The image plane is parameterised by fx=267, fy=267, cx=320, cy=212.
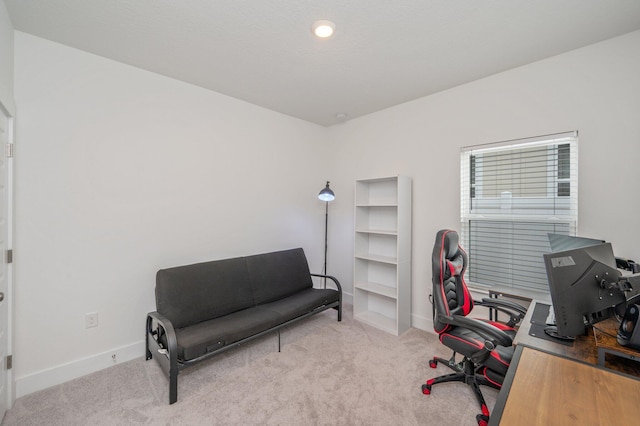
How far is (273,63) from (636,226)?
3216 millimetres

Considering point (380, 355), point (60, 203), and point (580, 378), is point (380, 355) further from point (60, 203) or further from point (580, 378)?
point (60, 203)

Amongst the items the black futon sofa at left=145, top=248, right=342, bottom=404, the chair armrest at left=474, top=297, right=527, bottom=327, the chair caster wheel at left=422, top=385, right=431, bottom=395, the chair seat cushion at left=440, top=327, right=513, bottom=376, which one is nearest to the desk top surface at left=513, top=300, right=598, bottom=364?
the chair seat cushion at left=440, top=327, right=513, bottom=376

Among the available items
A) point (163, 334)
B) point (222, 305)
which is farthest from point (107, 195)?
point (222, 305)

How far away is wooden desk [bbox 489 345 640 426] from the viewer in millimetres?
865

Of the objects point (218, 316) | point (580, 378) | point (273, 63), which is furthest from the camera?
point (218, 316)

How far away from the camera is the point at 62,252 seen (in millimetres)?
2199

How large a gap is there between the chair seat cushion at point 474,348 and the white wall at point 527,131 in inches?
49.7

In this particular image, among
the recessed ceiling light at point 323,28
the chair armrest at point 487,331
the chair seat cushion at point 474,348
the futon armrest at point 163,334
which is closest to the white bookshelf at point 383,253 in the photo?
the chair seat cushion at point 474,348

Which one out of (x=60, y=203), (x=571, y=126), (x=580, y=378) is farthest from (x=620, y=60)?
(x=60, y=203)

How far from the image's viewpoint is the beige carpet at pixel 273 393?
1.82m

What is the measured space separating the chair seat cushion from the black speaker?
566 mm

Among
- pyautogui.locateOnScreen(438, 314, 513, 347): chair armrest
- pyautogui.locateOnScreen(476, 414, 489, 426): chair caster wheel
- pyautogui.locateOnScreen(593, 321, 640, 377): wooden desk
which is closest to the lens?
pyautogui.locateOnScreen(593, 321, 640, 377): wooden desk

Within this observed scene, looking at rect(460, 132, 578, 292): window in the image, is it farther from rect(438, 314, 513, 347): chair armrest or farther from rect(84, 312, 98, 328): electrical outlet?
rect(84, 312, 98, 328): electrical outlet

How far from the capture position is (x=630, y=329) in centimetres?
122
